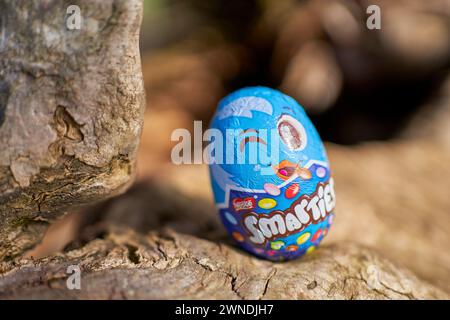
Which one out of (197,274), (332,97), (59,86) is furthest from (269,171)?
(332,97)

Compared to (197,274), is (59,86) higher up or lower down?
higher up

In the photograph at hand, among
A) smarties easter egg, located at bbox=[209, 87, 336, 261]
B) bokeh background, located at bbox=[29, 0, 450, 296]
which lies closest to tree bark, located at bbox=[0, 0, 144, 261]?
smarties easter egg, located at bbox=[209, 87, 336, 261]

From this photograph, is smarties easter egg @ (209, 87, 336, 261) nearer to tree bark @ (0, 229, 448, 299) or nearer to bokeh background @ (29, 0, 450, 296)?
tree bark @ (0, 229, 448, 299)

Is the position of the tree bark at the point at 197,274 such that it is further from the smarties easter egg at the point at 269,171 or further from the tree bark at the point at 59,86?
the tree bark at the point at 59,86

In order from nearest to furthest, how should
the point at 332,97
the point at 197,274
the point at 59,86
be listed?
the point at 59,86 → the point at 197,274 → the point at 332,97

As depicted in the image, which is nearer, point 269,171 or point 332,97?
point 269,171

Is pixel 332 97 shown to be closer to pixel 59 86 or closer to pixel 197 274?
pixel 197 274
